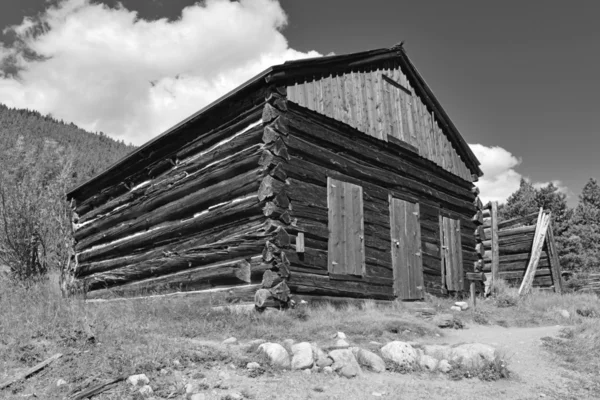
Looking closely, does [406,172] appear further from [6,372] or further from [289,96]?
[6,372]

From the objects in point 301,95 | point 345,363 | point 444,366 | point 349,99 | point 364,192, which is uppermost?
point 349,99

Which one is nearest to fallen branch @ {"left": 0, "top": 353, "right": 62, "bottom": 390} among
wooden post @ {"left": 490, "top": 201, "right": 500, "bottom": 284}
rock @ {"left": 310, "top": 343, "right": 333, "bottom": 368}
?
rock @ {"left": 310, "top": 343, "right": 333, "bottom": 368}

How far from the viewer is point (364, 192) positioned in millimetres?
11797

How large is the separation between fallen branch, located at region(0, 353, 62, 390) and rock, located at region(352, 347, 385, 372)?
3.44 m

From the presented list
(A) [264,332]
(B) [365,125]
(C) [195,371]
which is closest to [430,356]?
(A) [264,332]

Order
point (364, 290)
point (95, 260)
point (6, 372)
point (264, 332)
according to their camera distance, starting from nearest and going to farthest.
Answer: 1. point (6, 372)
2. point (264, 332)
3. point (364, 290)
4. point (95, 260)

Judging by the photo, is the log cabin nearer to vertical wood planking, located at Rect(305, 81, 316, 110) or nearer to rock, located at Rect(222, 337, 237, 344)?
vertical wood planking, located at Rect(305, 81, 316, 110)

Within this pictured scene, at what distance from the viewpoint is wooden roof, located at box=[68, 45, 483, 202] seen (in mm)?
10148

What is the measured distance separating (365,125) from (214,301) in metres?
5.57

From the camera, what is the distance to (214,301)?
9.99 m

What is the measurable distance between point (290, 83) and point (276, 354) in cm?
617

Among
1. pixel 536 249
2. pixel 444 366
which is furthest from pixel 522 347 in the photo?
pixel 536 249

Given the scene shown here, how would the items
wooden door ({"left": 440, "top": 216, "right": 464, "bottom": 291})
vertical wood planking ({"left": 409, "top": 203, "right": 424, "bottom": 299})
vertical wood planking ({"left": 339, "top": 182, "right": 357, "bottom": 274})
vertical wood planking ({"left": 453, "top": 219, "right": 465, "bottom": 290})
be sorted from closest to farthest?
vertical wood planking ({"left": 339, "top": 182, "right": 357, "bottom": 274})
vertical wood planking ({"left": 409, "top": 203, "right": 424, "bottom": 299})
wooden door ({"left": 440, "top": 216, "right": 464, "bottom": 291})
vertical wood planking ({"left": 453, "top": 219, "right": 465, "bottom": 290})

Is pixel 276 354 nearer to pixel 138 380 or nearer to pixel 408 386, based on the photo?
pixel 408 386
